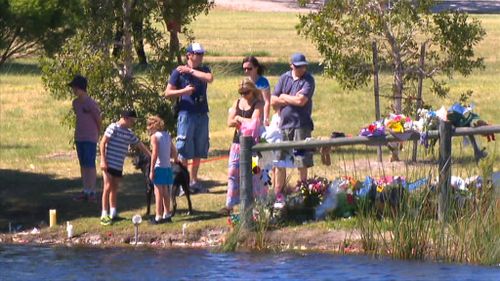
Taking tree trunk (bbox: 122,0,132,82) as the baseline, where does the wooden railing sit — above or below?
below

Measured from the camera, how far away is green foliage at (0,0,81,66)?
16203 millimetres

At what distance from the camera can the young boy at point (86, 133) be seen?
17.4 meters

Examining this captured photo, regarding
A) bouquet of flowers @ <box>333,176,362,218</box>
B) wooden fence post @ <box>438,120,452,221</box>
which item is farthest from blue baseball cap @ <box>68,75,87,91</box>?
wooden fence post @ <box>438,120,452,221</box>

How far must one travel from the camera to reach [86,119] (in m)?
17.5

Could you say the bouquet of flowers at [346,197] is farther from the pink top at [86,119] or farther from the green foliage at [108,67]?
the green foliage at [108,67]

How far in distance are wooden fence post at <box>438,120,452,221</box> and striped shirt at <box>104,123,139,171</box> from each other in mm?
3610

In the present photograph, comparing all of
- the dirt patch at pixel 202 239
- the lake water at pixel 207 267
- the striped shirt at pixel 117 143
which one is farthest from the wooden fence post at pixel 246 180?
the striped shirt at pixel 117 143

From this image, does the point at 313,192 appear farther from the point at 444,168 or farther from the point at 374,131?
the point at 444,168

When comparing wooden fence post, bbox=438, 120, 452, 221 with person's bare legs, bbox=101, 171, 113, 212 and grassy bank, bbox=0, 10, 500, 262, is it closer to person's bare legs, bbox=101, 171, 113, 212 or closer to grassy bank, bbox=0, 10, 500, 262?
grassy bank, bbox=0, 10, 500, 262

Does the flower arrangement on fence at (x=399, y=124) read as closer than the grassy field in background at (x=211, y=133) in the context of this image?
Yes

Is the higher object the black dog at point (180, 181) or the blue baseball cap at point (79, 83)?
the blue baseball cap at point (79, 83)

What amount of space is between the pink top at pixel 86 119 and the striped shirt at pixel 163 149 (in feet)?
6.72

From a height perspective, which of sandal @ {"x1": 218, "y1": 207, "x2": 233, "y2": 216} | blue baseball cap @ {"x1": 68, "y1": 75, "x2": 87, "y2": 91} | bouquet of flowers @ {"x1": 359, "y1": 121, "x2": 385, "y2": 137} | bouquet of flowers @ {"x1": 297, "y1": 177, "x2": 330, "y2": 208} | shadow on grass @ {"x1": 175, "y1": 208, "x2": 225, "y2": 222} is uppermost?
blue baseball cap @ {"x1": 68, "y1": 75, "x2": 87, "y2": 91}

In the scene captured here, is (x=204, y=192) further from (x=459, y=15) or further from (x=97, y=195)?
(x=459, y=15)
